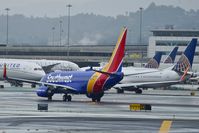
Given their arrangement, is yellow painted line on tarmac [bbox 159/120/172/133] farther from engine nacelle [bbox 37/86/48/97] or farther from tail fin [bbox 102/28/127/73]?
engine nacelle [bbox 37/86/48/97]

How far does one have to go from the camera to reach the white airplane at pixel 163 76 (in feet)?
344

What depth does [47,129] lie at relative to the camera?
140 feet

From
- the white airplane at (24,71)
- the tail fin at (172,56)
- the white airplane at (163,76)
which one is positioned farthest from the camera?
the tail fin at (172,56)

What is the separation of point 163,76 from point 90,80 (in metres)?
33.6

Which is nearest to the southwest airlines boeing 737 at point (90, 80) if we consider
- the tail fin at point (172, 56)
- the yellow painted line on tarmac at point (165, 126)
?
the yellow painted line on tarmac at point (165, 126)

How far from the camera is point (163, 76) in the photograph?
107812 mm

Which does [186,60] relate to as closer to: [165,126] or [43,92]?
[43,92]

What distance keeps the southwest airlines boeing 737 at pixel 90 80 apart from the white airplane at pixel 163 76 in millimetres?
25954

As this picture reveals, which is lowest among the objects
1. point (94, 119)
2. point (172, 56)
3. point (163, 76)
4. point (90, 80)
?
point (94, 119)

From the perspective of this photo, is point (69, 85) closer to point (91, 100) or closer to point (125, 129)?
point (91, 100)

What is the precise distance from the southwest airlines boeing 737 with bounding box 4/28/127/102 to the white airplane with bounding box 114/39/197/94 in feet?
85.1

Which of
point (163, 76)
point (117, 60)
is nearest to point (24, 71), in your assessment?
point (163, 76)

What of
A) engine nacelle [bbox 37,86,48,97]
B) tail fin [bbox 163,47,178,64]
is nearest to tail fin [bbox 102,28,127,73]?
engine nacelle [bbox 37,86,48,97]

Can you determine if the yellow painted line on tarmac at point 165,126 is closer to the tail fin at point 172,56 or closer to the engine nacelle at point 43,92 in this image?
the engine nacelle at point 43,92
